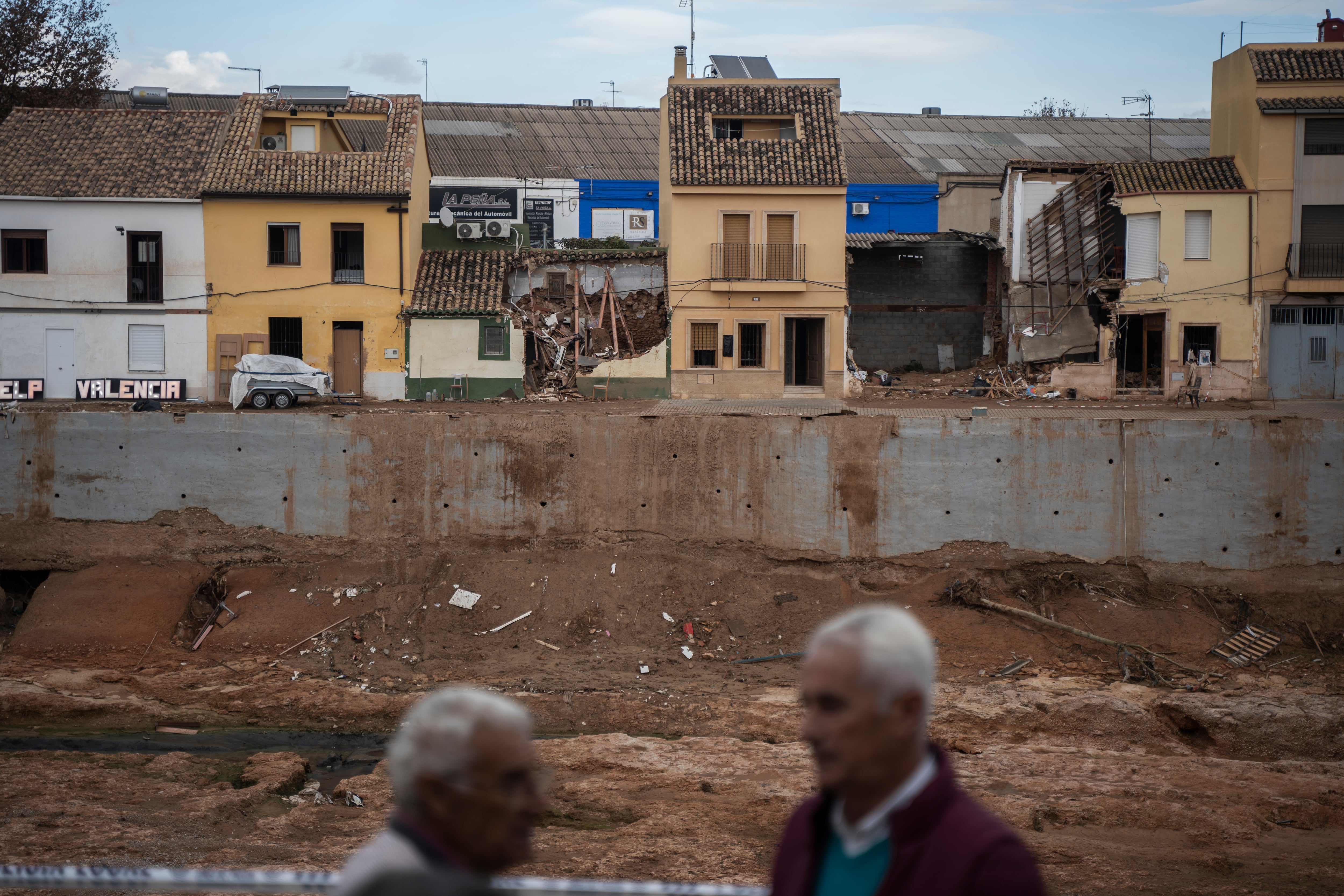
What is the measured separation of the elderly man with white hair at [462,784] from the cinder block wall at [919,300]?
32.4 m

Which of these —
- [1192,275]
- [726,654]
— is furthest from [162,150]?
[1192,275]

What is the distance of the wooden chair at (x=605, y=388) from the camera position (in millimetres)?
28062

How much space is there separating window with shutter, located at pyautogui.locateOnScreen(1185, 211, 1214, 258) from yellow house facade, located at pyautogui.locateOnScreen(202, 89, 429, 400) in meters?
20.9

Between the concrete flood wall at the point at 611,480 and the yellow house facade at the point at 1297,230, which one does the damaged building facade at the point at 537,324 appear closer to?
the concrete flood wall at the point at 611,480

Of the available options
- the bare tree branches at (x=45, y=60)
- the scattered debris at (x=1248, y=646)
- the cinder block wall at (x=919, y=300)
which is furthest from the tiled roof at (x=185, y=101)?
the scattered debris at (x=1248, y=646)

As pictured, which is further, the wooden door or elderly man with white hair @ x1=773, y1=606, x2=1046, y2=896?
the wooden door

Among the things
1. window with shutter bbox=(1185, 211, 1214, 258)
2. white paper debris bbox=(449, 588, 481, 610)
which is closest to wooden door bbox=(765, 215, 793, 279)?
window with shutter bbox=(1185, 211, 1214, 258)

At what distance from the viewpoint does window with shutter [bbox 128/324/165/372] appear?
2802cm

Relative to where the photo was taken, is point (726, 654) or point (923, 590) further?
point (923, 590)

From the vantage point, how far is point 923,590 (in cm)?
1920

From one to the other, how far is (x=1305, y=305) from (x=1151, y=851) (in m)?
23.3

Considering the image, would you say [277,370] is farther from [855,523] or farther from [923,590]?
[923,590]

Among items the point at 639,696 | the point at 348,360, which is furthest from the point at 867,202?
the point at 639,696

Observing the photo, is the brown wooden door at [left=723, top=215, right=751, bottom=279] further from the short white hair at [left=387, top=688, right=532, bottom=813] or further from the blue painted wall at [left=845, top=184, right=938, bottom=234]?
the short white hair at [left=387, top=688, right=532, bottom=813]
